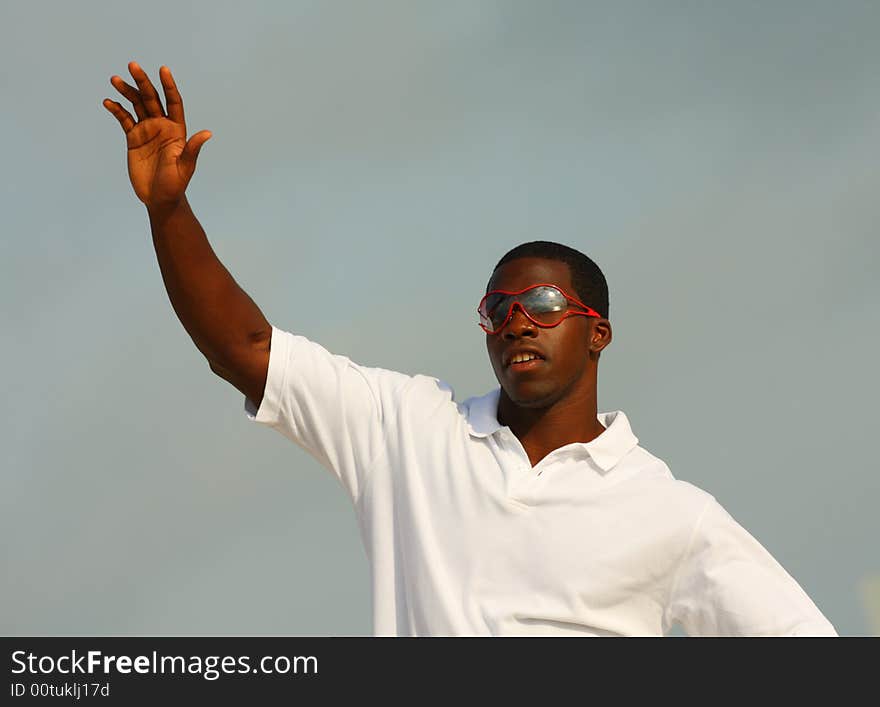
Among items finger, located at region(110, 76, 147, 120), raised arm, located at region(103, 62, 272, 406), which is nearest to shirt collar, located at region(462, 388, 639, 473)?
raised arm, located at region(103, 62, 272, 406)

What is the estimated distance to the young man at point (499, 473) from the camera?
27.7 ft

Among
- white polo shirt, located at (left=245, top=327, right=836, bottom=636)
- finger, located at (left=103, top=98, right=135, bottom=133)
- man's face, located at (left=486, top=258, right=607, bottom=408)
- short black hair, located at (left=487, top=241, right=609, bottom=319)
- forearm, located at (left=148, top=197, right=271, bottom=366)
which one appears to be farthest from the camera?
short black hair, located at (left=487, top=241, right=609, bottom=319)

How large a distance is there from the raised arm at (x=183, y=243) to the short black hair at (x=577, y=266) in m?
1.31

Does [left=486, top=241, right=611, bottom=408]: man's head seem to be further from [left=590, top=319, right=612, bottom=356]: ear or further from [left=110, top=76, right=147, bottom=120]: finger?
[left=110, top=76, right=147, bottom=120]: finger

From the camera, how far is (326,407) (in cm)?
879

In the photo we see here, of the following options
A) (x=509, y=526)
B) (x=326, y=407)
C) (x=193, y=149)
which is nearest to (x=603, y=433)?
(x=509, y=526)

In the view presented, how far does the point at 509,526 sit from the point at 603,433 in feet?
2.53

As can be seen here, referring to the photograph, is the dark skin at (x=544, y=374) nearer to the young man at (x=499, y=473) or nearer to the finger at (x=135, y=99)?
the young man at (x=499, y=473)

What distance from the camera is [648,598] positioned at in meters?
8.62

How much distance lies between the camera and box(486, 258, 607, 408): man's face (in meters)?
8.85

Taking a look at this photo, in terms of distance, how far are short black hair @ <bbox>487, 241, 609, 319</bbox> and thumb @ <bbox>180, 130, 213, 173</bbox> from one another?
1.58 metres

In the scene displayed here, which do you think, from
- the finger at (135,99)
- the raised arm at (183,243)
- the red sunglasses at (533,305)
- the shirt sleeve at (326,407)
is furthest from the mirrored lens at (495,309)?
the finger at (135,99)
